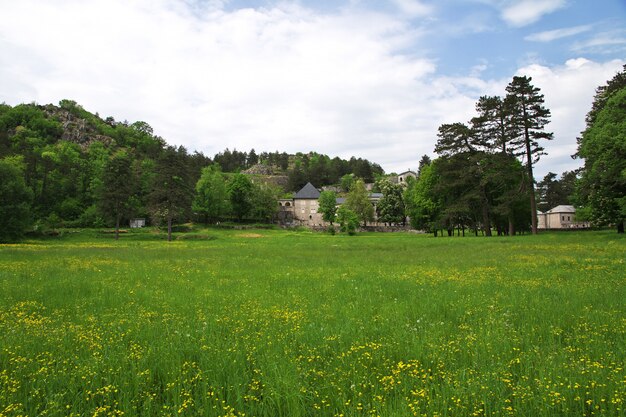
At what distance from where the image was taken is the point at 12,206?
50.8 meters

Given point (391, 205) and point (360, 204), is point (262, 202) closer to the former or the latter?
point (360, 204)

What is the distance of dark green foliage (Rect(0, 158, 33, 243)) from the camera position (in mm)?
50562

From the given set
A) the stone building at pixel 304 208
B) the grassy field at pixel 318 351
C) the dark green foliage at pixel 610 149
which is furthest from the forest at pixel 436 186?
the grassy field at pixel 318 351

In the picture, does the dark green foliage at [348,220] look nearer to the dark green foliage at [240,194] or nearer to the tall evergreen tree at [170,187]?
the dark green foliage at [240,194]

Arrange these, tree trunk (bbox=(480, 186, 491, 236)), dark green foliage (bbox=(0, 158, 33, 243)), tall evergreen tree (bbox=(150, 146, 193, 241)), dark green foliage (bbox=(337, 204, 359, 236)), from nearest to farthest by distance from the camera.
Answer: dark green foliage (bbox=(0, 158, 33, 243)) < tree trunk (bbox=(480, 186, 491, 236)) < tall evergreen tree (bbox=(150, 146, 193, 241)) < dark green foliage (bbox=(337, 204, 359, 236))

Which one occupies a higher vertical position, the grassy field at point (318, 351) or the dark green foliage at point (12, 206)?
the dark green foliage at point (12, 206)

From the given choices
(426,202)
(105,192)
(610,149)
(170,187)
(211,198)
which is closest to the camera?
(610,149)

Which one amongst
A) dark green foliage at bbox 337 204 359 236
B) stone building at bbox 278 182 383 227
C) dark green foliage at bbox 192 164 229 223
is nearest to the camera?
dark green foliage at bbox 337 204 359 236

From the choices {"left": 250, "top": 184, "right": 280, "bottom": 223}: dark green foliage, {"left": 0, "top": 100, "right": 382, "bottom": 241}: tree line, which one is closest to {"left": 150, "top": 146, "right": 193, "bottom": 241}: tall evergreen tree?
{"left": 0, "top": 100, "right": 382, "bottom": 241}: tree line

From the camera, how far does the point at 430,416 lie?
163 inches

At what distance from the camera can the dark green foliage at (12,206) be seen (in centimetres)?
5056

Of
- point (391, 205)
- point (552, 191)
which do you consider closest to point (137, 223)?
point (391, 205)

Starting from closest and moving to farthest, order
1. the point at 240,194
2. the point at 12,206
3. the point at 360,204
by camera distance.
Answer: the point at 12,206 → the point at 360,204 → the point at 240,194

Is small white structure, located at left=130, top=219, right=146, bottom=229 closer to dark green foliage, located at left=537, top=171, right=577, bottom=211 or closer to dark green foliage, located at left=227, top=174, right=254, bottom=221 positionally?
dark green foliage, located at left=227, top=174, right=254, bottom=221
